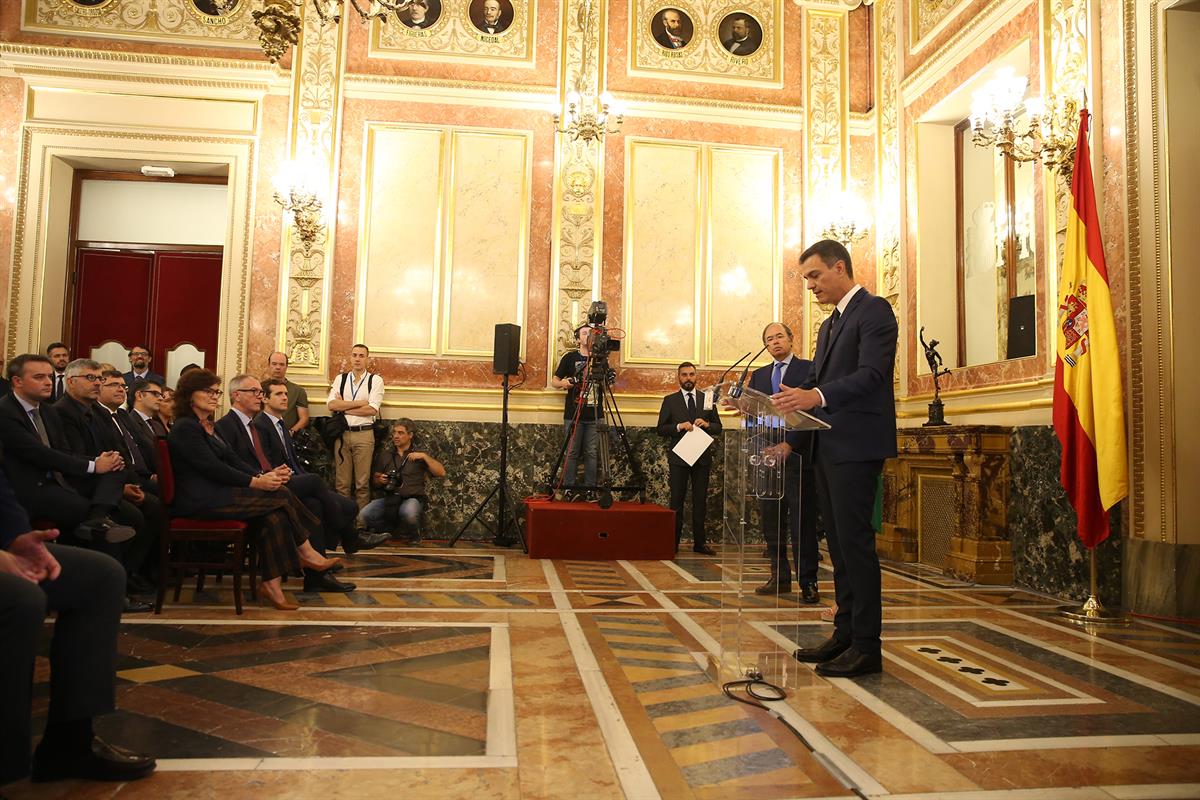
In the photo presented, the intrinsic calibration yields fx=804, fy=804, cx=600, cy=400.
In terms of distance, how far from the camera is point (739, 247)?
7344mm

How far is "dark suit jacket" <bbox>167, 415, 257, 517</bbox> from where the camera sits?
12.2ft

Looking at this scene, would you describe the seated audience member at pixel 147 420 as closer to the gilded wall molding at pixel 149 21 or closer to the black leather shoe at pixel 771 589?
the black leather shoe at pixel 771 589

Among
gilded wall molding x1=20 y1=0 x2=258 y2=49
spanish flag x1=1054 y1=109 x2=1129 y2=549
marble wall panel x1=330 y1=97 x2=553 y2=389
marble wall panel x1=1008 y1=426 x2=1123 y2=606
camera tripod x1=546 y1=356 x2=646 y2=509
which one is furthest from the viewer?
marble wall panel x1=330 y1=97 x2=553 y2=389

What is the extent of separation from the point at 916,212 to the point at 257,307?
5564 mm

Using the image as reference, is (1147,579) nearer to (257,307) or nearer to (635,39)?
(635,39)

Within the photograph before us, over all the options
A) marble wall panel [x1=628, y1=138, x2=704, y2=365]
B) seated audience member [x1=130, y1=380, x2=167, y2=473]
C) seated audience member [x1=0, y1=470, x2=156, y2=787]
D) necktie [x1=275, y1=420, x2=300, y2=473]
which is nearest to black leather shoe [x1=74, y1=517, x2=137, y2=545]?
seated audience member [x1=130, y1=380, x2=167, y2=473]

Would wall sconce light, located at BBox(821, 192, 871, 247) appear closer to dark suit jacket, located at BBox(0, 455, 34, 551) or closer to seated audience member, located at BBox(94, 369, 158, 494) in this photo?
seated audience member, located at BBox(94, 369, 158, 494)

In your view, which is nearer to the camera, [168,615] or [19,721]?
[19,721]

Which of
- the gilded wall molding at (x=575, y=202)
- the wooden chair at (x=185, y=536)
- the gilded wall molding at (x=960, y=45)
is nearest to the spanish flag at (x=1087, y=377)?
the gilded wall molding at (x=960, y=45)

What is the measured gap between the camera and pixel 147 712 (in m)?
2.28

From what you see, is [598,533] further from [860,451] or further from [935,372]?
[860,451]

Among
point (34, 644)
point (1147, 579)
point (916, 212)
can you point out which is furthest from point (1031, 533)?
point (34, 644)

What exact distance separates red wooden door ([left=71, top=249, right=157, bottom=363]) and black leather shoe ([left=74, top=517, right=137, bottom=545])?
4.60 metres

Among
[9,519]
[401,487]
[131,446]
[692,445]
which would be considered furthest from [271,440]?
[9,519]
